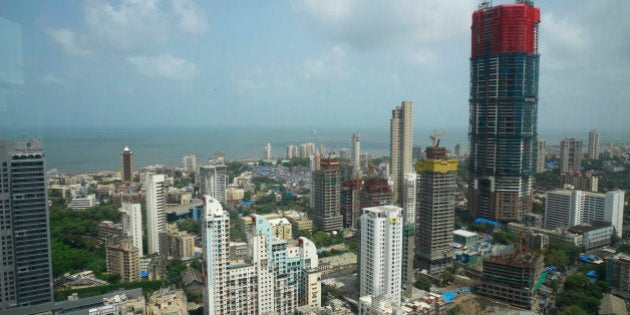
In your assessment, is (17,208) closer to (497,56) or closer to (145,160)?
(145,160)

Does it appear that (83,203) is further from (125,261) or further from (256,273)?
(256,273)

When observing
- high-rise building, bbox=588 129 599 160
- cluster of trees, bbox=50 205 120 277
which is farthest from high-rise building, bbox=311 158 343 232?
high-rise building, bbox=588 129 599 160

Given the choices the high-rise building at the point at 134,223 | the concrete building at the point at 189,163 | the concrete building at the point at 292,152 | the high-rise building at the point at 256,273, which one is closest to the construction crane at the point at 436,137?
the high-rise building at the point at 256,273

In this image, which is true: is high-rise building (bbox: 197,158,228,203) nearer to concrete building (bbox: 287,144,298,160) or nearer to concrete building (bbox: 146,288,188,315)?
concrete building (bbox: 287,144,298,160)

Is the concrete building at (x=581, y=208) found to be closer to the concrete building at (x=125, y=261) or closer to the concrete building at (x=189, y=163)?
the concrete building at (x=125, y=261)

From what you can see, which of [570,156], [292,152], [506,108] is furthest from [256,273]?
[292,152]

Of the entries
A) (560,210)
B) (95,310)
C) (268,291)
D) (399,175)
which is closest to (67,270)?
(95,310)
